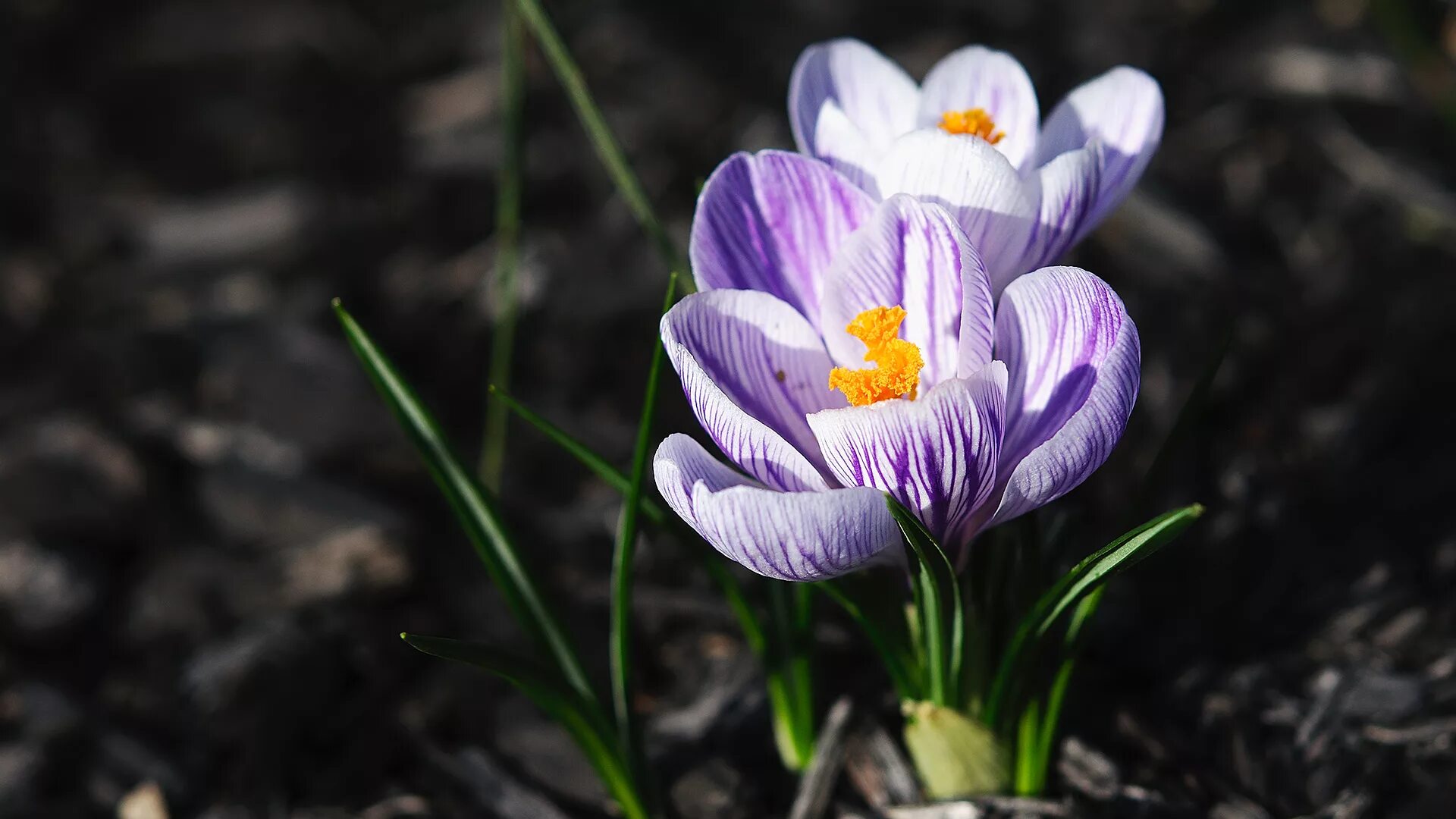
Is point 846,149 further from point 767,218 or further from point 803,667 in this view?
point 803,667

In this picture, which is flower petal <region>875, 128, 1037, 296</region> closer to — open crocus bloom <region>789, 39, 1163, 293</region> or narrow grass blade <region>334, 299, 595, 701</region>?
open crocus bloom <region>789, 39, 1163, 293</region>

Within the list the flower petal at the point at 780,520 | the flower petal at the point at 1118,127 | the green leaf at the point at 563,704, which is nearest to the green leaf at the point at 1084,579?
the flower petal at the point at 780,520

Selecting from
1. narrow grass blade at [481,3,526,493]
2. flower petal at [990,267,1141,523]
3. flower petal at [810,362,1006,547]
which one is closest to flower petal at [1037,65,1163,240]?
flower petal at [990,267,1141,523]

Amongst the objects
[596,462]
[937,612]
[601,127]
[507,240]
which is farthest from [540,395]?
[937,612]

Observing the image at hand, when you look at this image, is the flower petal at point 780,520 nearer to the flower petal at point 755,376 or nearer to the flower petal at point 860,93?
the flower petal at point 755,376

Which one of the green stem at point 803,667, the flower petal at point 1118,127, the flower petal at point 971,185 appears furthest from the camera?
the green stem at point 803,667

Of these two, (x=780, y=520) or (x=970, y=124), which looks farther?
(x=970, y=124)
